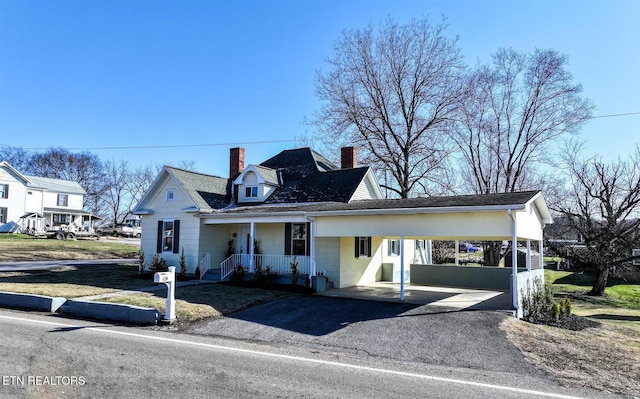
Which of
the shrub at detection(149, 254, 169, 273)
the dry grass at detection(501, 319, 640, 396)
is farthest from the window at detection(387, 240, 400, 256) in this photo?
the shrub at detection(149, 254, 169, 273)

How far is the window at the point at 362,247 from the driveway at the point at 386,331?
527 cm

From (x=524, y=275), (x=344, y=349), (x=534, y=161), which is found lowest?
(x=344, y=349)

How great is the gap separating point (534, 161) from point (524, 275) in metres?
18.4

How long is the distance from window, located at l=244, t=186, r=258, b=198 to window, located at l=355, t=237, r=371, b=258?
6.12 m

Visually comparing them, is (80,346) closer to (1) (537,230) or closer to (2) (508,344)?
(2) (508,344)

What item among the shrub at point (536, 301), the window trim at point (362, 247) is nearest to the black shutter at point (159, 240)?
the window trim at point (362, 247)

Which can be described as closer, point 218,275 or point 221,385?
point 221,385

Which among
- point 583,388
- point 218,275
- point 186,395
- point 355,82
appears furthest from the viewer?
point 355,82

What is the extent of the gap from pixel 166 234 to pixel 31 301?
356 inches

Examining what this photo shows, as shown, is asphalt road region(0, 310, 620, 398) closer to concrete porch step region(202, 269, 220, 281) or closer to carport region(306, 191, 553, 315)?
carport region(306, 191, 553, 315)

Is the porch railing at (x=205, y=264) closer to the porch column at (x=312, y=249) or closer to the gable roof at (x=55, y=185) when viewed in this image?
the porch column at (x=312, y=249)

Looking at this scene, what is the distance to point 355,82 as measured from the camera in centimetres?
2855

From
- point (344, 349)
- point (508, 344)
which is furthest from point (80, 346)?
point (508, 344)

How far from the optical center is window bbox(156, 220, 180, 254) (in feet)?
66.6
